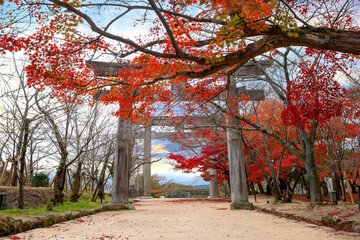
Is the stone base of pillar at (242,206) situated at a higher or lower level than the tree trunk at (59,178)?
lower

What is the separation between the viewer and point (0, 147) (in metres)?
14.0

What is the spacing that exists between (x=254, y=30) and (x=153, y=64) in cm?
236

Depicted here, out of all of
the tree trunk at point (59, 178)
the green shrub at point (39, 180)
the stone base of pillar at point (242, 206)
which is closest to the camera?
Answer: the tree trunk at point (59, 178)

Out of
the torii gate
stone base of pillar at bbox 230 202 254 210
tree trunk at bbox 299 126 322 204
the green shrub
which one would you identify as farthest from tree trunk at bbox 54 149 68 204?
tree trunk at bbox 299 126 322 204

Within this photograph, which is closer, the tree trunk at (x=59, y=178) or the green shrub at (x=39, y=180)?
the tree trunk at (x=59, y=178)

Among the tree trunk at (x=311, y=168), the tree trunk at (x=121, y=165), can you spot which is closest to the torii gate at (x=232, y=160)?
the tree trunk at (x=121, y=165)

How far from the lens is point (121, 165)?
1144 cm

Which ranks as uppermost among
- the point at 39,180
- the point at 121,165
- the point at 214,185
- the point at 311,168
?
the point at 121,165

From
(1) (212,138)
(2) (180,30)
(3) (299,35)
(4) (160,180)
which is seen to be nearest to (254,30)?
(3) (299,35)

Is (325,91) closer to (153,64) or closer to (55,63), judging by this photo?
(153,64)

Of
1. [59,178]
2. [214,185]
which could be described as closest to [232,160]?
[59,178]

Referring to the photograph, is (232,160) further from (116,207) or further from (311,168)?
(116,207)

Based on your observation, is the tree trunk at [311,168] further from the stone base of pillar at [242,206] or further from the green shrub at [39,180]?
the green shrub at [39,180]

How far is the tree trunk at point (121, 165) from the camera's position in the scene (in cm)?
1128
